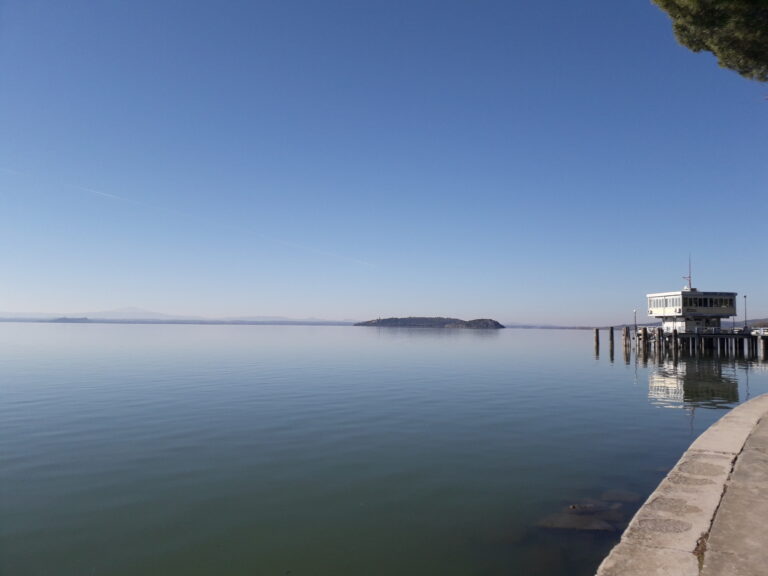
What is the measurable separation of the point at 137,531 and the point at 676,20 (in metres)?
18.5

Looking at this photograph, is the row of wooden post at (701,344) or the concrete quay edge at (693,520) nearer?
the concrete quay edge at (693,520)

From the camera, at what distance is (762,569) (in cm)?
559

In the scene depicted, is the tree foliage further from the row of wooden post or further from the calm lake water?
the row of wooden post

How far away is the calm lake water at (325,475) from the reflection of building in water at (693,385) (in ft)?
1.39

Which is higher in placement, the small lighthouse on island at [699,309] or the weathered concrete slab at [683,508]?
the small lighthouse on island at [699,309]

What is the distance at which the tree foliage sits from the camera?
45.2 feet

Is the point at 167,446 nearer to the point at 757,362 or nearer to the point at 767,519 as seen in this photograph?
the point at 767,519

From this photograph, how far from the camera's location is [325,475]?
41.5 ft

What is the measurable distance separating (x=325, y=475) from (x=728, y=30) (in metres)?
15.8

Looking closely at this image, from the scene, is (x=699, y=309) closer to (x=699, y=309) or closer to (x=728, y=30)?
(x=699, y=309)

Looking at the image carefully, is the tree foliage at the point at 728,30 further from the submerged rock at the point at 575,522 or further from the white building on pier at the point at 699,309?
the white building on pier at the point at 699,309

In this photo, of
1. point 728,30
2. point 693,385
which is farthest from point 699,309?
point 728,30

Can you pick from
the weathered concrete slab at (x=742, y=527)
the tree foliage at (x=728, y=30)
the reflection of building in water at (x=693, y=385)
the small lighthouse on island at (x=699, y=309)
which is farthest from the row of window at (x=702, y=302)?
the weathered concrete slab at (x=742, y=527)

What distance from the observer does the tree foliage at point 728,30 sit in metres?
13.8
